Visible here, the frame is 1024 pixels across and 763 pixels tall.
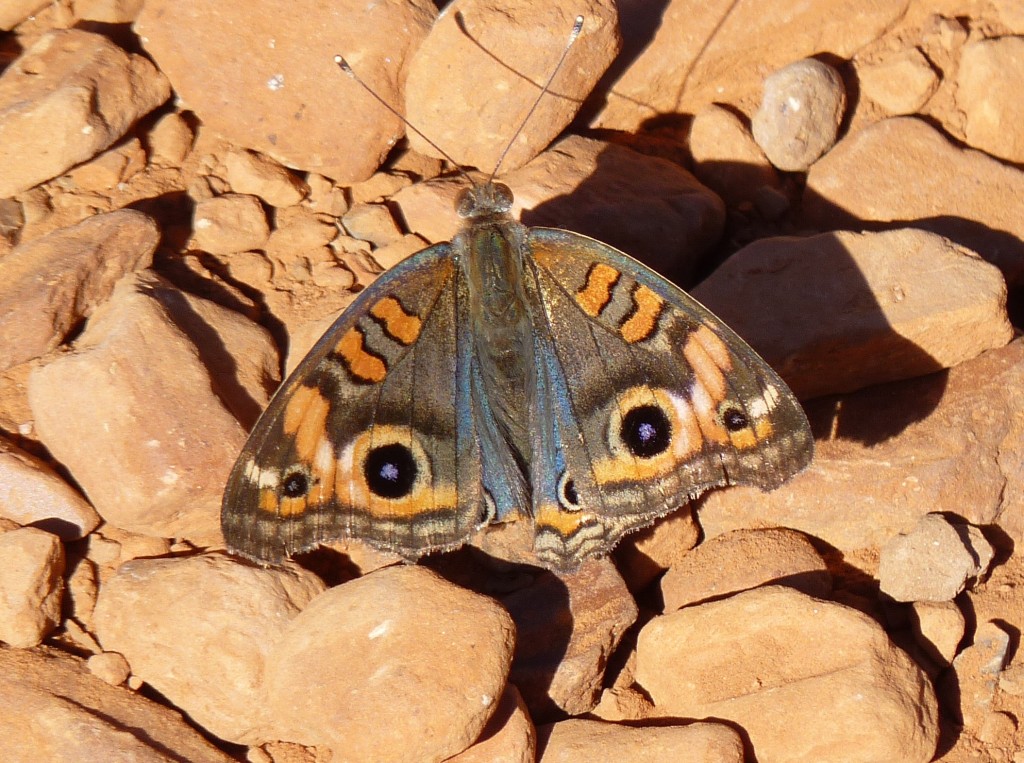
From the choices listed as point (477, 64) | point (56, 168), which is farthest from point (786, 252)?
point (56, 168)

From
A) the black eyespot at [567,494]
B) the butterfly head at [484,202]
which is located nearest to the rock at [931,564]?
the black eyespot at [567,494]

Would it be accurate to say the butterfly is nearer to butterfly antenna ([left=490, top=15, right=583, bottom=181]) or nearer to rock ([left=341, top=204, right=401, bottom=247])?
butterfly antenna ([left=490, top=15, right=583, bottom=181])

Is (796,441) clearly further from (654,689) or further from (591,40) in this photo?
(591,40)

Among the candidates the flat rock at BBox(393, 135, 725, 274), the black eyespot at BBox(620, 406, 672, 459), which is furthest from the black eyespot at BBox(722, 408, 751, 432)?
the flat rock at BBox(393, 135, 725, 274)

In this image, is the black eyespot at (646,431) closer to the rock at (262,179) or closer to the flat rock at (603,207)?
the flat rock at (603,207)

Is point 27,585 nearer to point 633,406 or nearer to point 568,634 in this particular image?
point 568,634

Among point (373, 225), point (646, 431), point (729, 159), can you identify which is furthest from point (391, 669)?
point (729, 159)
